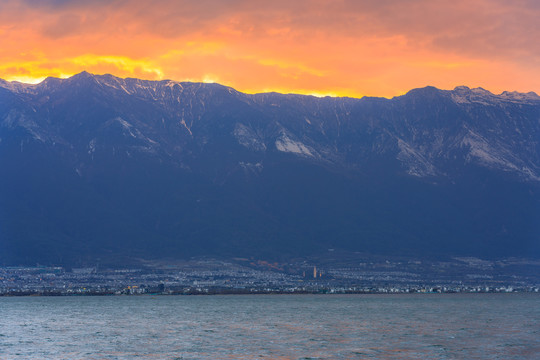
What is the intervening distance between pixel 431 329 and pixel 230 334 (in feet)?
107

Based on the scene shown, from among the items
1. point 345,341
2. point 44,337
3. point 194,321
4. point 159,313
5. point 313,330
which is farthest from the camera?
point 159,313

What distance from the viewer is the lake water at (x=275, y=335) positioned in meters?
100

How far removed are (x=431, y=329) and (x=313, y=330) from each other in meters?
19.1

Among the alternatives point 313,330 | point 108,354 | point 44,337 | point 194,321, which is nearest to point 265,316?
point 194,321

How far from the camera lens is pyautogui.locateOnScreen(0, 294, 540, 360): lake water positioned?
100188 millimetres

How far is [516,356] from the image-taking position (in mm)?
95562

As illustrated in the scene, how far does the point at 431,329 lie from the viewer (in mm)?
134500

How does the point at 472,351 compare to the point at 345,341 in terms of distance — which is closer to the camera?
the point at 472,351

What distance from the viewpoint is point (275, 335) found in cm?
12450

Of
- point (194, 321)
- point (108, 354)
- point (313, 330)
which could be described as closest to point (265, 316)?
point (194, 321)

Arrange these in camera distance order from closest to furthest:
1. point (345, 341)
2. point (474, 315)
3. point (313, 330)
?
point (345, 341) → point (313, 330) → point (474, 315)

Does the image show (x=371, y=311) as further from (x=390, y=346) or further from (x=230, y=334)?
(x=390, y=346)

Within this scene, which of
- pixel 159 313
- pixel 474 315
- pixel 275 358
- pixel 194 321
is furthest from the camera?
pixel 159 313

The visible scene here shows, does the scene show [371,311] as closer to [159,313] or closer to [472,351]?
[159,313]
